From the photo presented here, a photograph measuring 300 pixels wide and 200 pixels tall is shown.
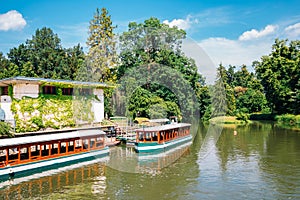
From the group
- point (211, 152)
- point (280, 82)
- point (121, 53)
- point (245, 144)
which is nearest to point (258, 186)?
point (211, 152)

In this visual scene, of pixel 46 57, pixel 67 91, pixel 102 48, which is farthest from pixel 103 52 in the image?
pixel 46 57

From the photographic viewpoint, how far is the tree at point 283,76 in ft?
190

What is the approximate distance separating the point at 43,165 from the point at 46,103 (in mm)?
9774

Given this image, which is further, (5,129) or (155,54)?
(155,54)

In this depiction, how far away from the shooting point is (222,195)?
14.8 m

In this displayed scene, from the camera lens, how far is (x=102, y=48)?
45.5 metres

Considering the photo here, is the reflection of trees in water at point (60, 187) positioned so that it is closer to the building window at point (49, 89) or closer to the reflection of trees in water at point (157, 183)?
the reflection of trees in water at point (157, 183)

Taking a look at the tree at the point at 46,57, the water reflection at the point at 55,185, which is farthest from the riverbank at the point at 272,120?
the water reflection at the point at 55,185

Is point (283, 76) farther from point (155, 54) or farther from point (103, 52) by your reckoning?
point (103, 52)

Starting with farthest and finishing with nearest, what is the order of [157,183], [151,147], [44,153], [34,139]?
[151,147] → [44,153] → [34,139] → [157,183]

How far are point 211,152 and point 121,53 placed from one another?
2787 cm

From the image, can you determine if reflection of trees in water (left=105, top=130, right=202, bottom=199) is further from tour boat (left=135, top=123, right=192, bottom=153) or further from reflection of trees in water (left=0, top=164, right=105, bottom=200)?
tour boat (left=135, top=123, right=192, bottom=153)

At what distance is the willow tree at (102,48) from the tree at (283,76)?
105 feet

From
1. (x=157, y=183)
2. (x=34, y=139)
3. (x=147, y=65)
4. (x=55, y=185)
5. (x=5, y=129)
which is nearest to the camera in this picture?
(x=55, y=185)
